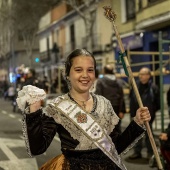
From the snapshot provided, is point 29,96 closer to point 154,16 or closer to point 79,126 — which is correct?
point 79,126

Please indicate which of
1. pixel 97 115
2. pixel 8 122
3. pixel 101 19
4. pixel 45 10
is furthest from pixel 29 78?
pixel 45 10

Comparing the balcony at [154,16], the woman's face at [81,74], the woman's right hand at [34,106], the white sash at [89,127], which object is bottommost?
the white sash at [89,127]

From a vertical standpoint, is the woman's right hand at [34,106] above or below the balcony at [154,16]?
below

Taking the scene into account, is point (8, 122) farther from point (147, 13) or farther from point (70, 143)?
point (70, 143)

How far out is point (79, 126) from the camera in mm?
2707

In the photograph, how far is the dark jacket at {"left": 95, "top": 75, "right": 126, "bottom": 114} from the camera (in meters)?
7.90

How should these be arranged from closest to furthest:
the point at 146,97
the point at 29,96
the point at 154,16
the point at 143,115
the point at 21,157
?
the point at 29,96, the point at 143,115, the point at 21,157, the point at 146,97, the point at 154,16

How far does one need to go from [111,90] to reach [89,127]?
5269 mm

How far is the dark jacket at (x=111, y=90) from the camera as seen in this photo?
7.90 metres

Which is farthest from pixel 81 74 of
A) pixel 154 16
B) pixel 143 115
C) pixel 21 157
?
pixel 154 16

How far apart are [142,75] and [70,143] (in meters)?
4.80

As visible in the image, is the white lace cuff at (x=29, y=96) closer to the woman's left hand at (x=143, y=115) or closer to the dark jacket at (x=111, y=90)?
the woman's left hand at (x=143, y=115)

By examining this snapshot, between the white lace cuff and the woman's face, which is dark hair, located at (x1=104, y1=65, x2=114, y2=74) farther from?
the white lace cuff

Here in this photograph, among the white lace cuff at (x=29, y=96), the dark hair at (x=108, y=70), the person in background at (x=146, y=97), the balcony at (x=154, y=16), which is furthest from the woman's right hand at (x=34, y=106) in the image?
the balcony at (x=154, y=16)
